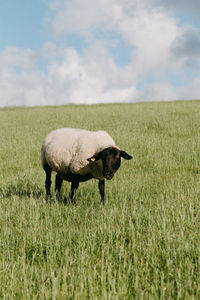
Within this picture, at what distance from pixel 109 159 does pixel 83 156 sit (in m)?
0.72

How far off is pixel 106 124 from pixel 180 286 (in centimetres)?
1589

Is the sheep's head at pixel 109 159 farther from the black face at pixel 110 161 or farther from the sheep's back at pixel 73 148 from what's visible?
the sheep's back at pixel 73 148

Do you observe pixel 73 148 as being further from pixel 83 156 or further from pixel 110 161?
pixel 110 161

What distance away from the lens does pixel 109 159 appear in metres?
5.18

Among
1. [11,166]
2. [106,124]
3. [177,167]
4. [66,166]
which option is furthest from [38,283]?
[106,124]

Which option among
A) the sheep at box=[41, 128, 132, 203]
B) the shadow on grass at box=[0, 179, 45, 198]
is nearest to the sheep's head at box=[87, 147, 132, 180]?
the sheep at box=[41, 128, 132, 203]

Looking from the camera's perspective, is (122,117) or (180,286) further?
(122,117)

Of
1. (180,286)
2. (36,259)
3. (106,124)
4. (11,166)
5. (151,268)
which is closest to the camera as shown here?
(180,286)

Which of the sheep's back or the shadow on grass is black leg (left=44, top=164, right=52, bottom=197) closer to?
the sheep's back

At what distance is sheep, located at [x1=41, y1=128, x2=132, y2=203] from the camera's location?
17.3 ft

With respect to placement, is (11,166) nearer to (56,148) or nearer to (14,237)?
(56,148)

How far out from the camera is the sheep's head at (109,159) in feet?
16.9

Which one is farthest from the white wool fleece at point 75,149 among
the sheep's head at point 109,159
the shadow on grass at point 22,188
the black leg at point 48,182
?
the shadow on grass at point 22,188

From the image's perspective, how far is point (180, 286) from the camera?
238cm
